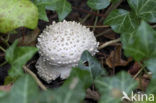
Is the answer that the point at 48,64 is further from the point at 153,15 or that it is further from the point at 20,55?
the point at 153,15

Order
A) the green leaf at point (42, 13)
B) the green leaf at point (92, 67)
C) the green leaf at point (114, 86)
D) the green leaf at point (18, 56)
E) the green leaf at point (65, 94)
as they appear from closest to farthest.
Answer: the green leaf at point (65, 94) < the green leaf at point (114, 86) < the green leaf at point (18, 56) < the green leaf at point (92, 67) < the green leaf at point (42, 13)

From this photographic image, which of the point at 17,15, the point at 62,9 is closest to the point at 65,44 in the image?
the point at 62,9

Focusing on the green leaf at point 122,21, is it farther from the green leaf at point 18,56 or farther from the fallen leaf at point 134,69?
the green leaf at point 18,56

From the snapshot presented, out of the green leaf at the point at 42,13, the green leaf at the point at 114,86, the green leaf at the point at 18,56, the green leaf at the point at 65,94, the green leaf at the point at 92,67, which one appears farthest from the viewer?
the green leaf at the point at 42,13

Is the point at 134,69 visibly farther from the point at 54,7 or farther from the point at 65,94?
the point at 65,94

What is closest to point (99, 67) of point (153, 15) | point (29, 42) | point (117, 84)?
point (117, 84)

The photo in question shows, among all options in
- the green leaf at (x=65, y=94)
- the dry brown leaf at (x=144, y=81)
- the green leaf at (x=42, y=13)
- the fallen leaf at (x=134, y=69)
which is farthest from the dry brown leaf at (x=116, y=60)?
the green leaf at (x=65, y=94)
